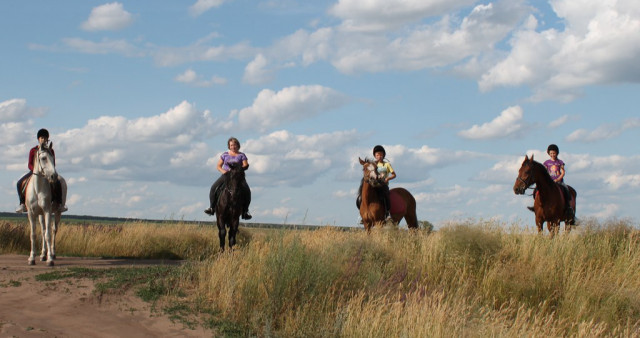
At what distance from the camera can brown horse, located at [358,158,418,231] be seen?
15.2m

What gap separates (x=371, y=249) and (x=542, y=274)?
3.27 m

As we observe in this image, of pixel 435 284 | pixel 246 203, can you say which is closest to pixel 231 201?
pixel 246 203

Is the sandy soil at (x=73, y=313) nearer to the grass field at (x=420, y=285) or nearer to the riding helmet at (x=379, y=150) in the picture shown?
the grass field at (x=420, y=285)

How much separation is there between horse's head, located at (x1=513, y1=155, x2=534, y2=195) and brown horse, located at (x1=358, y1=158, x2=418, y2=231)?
122 inches

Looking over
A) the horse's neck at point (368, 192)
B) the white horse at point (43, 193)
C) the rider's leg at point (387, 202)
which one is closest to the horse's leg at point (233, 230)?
the horse's neck at point (368, 192)

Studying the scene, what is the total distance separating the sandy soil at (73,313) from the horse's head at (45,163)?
131 inches

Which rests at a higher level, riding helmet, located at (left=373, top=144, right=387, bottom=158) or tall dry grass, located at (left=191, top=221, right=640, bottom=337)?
riding helmet, located at (left=373, top=144, right=387, bottom=158)

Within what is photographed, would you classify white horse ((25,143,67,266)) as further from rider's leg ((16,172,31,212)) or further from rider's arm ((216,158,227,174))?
rider's arm ((216,158,227,174))

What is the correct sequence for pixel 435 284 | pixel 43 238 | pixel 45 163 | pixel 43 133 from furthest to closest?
pixel 43 133, pixel 43 238, pixel 45 163, pixel 435 284

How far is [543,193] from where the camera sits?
16.5 metres

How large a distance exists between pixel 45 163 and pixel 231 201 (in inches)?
173

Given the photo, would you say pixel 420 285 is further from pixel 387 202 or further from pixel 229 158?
pixel 229 158

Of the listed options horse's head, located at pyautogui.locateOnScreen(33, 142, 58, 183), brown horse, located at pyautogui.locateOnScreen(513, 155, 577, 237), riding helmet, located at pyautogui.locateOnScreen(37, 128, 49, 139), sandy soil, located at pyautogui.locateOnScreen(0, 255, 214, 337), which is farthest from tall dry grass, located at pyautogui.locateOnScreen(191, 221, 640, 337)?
riding helmet, located at pyautogui.locateOnScreen(37, 128, 49, 139)

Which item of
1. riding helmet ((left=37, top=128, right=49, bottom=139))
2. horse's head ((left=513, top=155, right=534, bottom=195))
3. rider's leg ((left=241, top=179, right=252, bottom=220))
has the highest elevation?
riding helmet ((left=37, top=128, right=49, bottom=139))
